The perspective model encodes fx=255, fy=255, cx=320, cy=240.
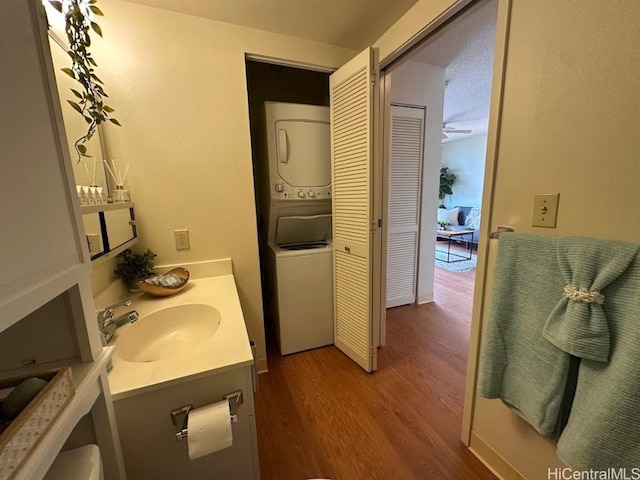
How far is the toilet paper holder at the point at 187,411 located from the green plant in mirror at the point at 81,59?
3.51ft

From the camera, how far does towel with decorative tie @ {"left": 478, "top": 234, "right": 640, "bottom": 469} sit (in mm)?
676

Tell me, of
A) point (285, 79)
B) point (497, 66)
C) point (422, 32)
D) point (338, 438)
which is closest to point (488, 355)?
point (338, 438)

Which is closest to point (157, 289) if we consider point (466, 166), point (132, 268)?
point (132, 268)

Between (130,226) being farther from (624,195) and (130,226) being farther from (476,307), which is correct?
(624,195)

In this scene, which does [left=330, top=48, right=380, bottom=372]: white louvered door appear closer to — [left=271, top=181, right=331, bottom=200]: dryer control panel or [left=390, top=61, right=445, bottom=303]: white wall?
[left=271, top=181, right=331, bottom=200]: dryer control panel

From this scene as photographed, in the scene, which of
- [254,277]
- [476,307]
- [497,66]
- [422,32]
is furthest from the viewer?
[254,277]

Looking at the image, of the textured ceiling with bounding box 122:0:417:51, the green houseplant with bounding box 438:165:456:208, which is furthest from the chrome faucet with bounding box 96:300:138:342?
the green houseplant with bounding box 438:165:456:208

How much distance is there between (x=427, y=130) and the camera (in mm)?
2645

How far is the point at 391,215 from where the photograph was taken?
2652 millimetres

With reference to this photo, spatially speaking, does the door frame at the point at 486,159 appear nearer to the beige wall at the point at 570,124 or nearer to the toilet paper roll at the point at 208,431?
the beige wall at the point at 570,124

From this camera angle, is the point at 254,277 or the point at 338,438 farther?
the point at 254,277

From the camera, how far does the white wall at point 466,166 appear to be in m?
5.87

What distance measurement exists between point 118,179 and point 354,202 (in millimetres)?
1389

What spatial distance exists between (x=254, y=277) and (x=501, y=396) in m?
1.47
